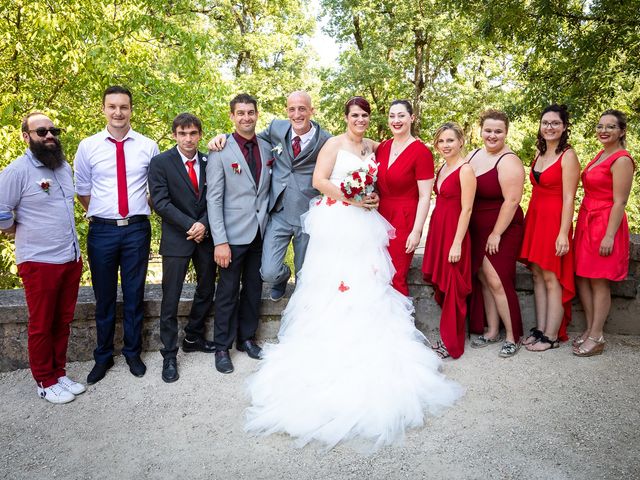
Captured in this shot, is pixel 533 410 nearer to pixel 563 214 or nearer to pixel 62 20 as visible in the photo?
pixel 563 214

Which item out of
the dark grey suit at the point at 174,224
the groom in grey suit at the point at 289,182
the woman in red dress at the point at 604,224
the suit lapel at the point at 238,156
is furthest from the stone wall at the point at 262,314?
the suit lapel at the point at 238,156

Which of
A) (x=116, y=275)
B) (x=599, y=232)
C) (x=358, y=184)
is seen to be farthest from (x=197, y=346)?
(x=599, y=232)

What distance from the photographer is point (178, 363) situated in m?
4.60

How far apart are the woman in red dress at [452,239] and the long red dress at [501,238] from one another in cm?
20

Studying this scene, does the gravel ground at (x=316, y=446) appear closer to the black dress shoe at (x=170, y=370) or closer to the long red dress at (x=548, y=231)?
the black dress shoe at (x=170, y=370)

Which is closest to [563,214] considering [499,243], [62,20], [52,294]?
[499,243]

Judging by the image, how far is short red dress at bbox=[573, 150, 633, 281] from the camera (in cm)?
434

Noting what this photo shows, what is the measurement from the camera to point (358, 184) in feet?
13.2

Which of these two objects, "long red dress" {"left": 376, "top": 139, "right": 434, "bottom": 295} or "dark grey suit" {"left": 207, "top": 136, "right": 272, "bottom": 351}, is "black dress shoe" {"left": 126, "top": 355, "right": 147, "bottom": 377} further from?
"long red dress" {"left": 376, "top": 139, "right": 434, "bottom": 295}

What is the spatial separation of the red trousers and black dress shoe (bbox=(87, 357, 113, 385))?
22cm

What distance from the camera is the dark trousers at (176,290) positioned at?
14.0ft

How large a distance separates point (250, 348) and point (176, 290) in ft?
2.99

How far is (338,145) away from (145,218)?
1.78 meters

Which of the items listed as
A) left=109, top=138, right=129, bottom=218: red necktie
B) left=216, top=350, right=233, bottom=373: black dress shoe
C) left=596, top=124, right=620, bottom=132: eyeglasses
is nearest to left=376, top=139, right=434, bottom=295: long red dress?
left=596, top=124, right=620, bottom=132: eyeglasses
